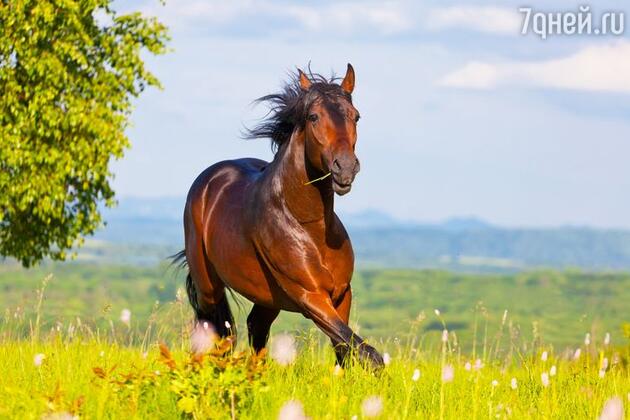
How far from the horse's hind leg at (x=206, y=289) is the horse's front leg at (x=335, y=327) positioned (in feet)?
8.16

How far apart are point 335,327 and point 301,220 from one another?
1074mm

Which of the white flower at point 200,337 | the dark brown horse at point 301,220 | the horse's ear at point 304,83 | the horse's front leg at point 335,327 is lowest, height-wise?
the white flower at point 200,337

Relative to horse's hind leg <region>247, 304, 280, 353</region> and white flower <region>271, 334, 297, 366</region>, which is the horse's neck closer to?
white flower <region>271, 334, 297, 366</region>

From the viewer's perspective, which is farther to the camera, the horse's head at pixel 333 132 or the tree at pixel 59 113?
the tree at pixel 59 113

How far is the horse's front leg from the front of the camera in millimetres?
8156

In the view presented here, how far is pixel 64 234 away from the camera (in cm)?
2577

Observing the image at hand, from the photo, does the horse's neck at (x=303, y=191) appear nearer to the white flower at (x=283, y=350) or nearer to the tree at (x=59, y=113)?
the white flower at (x=283, y=350)

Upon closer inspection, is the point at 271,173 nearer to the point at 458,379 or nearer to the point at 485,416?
the point at 458,379

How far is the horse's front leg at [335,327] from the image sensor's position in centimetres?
816

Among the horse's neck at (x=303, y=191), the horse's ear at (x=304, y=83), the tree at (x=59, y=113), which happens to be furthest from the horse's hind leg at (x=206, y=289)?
the tree at (x=59, y=113)

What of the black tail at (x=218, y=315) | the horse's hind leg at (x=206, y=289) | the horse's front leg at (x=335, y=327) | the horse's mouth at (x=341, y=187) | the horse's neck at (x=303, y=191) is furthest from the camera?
the black tail at (x=218, y=315)

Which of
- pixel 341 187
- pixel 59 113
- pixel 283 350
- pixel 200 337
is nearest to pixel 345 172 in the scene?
pixel 341 187

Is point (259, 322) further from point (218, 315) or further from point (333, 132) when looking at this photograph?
point (333, 132)

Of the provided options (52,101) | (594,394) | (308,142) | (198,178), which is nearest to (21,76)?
(52,101)
